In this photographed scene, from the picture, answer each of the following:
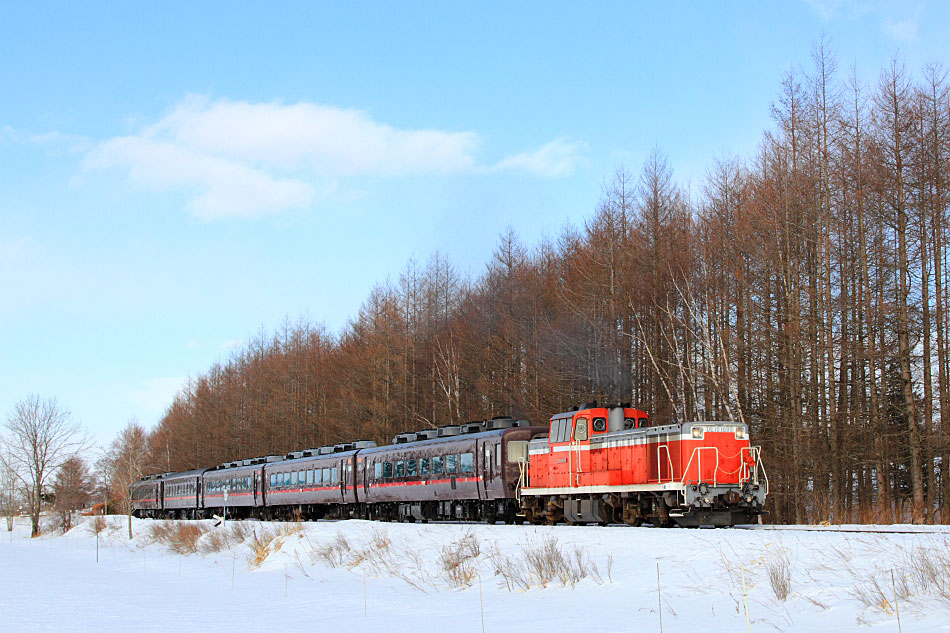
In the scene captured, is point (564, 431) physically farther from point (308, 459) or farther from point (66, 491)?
point (66, 491)

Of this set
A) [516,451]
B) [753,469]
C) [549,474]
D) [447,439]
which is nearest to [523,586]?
[753,469]

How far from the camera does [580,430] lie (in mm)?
23938

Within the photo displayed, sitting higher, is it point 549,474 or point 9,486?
point 549,474

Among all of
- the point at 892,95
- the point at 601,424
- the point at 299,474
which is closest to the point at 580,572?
the point at 601,424

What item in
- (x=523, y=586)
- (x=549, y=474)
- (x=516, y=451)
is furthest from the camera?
(x=516, y=451)

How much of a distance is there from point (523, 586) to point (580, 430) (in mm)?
8340

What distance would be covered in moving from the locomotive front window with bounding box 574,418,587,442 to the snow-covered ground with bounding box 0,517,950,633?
3427 millimetres

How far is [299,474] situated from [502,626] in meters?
30.2

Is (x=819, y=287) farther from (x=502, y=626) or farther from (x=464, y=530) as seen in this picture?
(x=502, y=626)

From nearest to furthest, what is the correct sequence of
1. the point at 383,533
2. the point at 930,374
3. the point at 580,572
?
1. the point at 580,572
2. the point at 383,533
3. the point at 930,374

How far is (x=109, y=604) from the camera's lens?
739 inches

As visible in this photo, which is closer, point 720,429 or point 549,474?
point 720,429

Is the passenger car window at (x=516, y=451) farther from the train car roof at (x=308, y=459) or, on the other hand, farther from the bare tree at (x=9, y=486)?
the bare tree at (x=9, y=486)

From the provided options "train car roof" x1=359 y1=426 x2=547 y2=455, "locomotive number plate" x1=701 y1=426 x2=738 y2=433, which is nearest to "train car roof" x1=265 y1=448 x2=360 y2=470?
"train car roof" x1=359 y1=426 x2=547 y2=455
